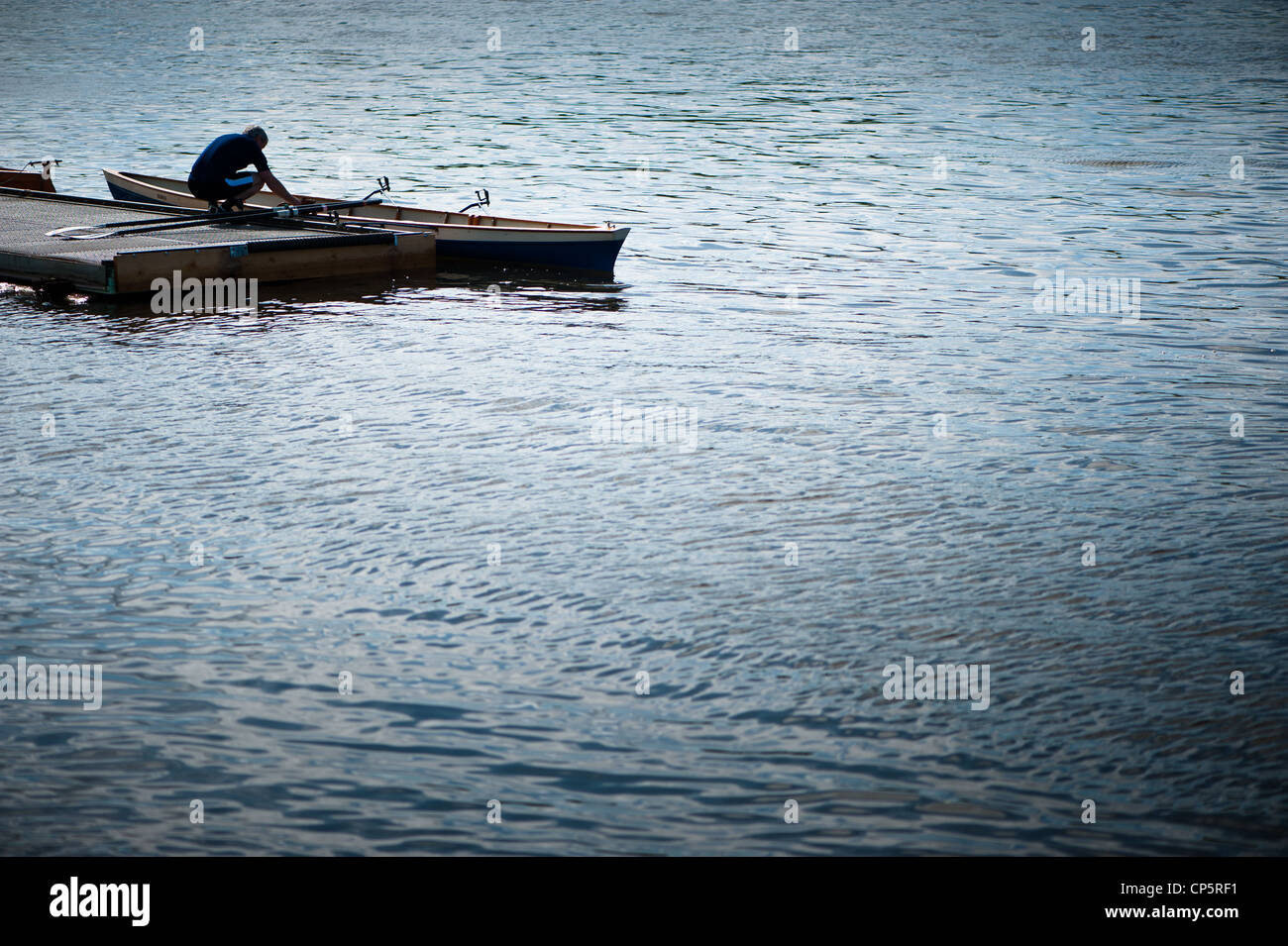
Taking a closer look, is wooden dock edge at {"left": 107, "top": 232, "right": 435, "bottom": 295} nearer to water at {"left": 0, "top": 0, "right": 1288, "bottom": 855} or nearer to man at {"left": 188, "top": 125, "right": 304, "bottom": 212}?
water at {"left": 0, "top": 0, "right": 1288, "bottom": 855}

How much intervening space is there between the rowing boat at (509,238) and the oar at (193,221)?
1.79 ft

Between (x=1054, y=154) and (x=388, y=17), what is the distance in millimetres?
67171

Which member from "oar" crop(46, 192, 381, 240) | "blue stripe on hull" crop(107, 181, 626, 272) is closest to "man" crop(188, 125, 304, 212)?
"oar" crop(46, 192, 381, 240)

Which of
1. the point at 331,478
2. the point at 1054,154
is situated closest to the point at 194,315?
the point at 331,478

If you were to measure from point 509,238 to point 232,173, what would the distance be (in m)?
4.62

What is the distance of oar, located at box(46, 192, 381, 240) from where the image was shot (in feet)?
72.0

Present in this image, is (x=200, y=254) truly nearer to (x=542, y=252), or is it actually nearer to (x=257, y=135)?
(x=257, y=135)

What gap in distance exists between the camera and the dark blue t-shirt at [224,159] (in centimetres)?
2297

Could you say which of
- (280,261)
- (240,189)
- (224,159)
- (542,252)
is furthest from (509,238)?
(224,159)

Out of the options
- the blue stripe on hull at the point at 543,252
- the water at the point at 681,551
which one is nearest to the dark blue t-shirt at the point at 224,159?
the blue stripe on hull at the point at 543,252

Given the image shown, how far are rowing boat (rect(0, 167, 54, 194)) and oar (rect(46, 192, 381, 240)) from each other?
21.1ft

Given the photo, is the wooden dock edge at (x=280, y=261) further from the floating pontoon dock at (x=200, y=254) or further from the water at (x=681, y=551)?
the water at (x=681, y=551)
